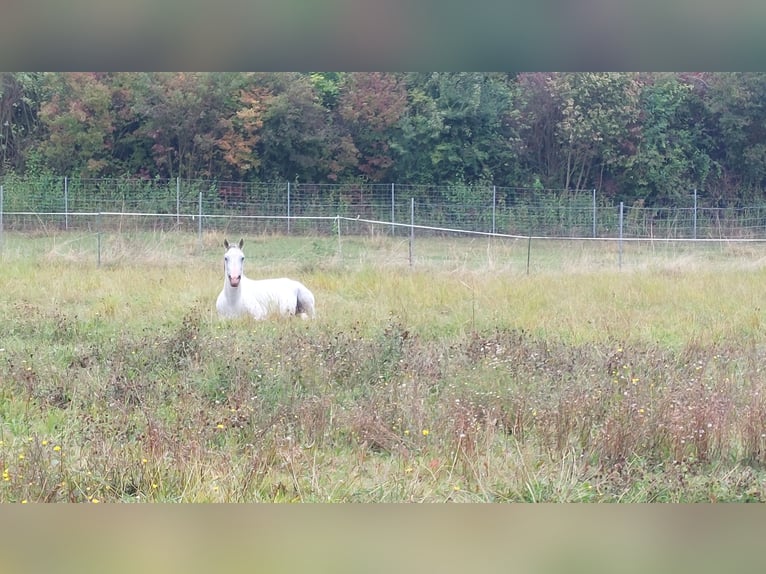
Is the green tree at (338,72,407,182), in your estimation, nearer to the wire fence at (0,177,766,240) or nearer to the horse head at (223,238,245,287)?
the wire fence at (0,177,766,240)

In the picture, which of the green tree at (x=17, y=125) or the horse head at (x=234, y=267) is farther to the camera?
the green tree at (x=17, y=125)

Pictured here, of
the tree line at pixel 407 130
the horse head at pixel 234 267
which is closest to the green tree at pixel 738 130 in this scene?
the tree line at pixel 407 130

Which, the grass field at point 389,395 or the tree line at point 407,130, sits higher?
the tree line at point 407,130

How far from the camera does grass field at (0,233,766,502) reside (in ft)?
11.8

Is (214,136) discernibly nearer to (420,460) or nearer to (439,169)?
(439,169)

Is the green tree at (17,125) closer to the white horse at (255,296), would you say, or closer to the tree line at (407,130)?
the tree line at (407,130)

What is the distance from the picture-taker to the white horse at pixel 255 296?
28.3 ft

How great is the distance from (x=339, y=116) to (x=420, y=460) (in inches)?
812

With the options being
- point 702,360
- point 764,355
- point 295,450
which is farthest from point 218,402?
point 764,355

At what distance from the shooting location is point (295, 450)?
3855 mm

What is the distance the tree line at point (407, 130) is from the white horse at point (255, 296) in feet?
45.3

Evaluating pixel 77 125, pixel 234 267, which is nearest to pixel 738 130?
pixel 77 125

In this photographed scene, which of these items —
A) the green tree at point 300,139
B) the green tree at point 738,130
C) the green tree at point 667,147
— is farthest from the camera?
the green tree at point 667,147

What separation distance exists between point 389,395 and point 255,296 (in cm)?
429
